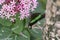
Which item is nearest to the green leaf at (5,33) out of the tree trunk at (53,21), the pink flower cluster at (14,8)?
the pink flower cluster at (14,8)

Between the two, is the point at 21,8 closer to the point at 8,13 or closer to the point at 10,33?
the point at 8,13

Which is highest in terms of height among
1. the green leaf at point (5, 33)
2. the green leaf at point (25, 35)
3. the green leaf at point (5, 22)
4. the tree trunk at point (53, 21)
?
the green leaf at point (5, 22)

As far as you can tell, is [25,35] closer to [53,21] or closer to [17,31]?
[17,31]

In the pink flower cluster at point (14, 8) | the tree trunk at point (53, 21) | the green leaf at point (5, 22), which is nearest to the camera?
the tree trunk at point (53, 21)

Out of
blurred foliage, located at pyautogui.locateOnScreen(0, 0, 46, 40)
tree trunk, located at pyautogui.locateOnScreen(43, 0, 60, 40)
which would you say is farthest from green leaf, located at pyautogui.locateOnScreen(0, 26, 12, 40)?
tree trunk, located at pyautogui.locateOnScreen(43, 0, 60, 40)

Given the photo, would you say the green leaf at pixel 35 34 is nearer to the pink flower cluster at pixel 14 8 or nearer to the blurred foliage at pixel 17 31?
the blurred foliage at pixel 17 31

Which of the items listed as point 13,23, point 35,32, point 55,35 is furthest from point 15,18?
point 55,35
